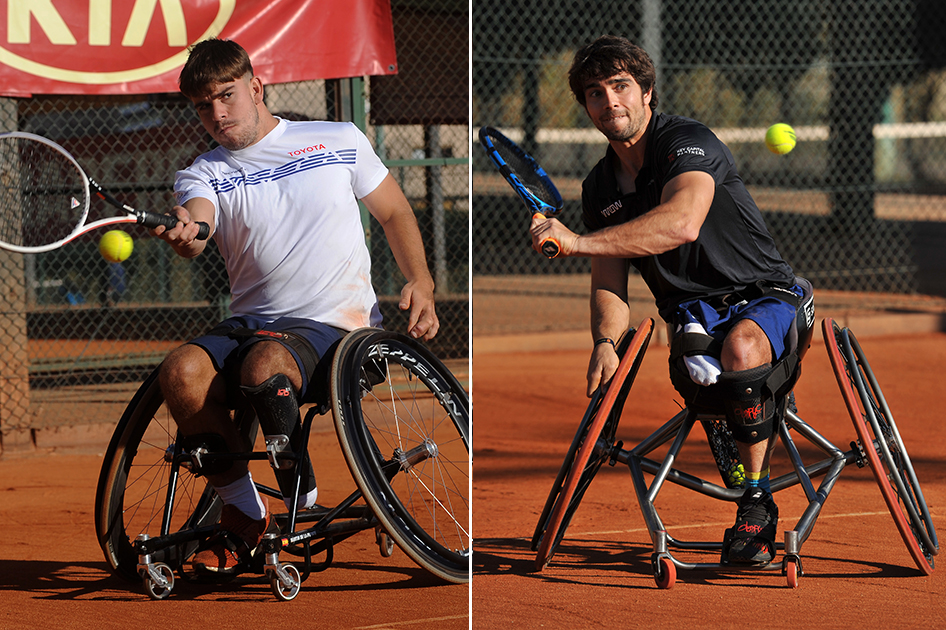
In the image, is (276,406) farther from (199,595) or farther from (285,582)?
(199,595)

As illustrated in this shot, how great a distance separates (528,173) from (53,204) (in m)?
1.82

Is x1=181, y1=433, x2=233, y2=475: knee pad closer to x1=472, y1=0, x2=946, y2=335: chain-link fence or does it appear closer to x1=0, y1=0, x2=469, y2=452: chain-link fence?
x1=0, y1=0, x2=469, y2=452: chain-link fence

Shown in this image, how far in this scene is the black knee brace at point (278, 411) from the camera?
3.18 meters

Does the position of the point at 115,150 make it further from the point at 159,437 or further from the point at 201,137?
the point at 159,437

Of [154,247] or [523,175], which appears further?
[154,247]

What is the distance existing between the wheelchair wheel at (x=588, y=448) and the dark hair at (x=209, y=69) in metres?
1.56

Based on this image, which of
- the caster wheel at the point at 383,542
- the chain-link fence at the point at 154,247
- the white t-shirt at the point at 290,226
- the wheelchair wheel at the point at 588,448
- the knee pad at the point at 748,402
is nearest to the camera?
the wheelchair wheel at the point at 588,448

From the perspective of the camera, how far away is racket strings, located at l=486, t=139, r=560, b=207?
370cm

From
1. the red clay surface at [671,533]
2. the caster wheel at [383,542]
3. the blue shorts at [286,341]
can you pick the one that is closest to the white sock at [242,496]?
the blue shorts at [286,341]

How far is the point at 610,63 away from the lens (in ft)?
11.6

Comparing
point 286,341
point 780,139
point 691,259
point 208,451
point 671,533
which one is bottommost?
point 671,533

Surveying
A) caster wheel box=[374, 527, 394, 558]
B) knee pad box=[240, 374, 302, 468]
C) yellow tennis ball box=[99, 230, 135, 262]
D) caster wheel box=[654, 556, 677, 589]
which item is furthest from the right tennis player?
yellow tennis ball box=[99, 230, 135, 262]

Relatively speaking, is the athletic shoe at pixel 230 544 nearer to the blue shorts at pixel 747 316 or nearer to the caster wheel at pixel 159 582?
the caster wheel at pixel 159 582

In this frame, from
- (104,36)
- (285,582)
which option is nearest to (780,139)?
(285,582)
